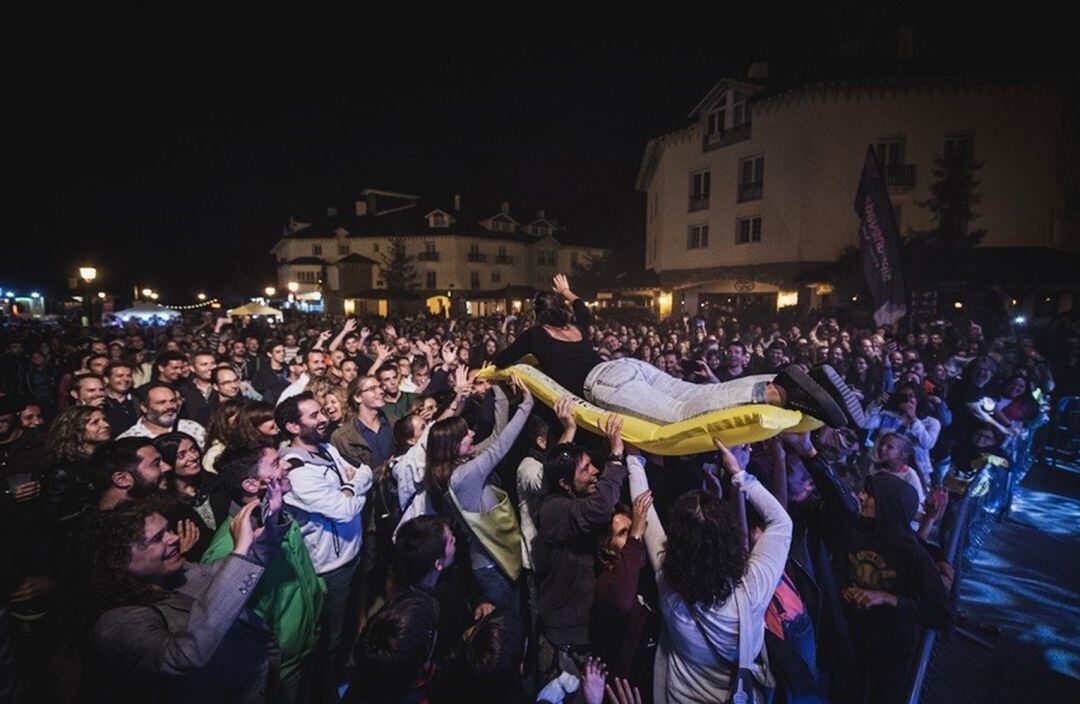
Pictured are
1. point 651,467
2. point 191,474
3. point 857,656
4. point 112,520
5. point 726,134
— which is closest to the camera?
point 112,520

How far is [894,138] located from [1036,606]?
69.1 feet

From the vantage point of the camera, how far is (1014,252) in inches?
760

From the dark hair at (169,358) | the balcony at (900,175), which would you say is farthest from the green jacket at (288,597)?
the balcony at (900,175)

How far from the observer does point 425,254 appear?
4759 centimetres

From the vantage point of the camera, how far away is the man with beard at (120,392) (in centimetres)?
538

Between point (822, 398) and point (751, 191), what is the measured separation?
23086 millimetres

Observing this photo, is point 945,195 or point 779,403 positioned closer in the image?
point 779,403

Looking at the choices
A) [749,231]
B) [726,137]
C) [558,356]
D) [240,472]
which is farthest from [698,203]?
[240,472]

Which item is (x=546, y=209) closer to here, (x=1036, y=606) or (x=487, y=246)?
(x=487, y=246)

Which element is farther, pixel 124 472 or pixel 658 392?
pixel 658 392

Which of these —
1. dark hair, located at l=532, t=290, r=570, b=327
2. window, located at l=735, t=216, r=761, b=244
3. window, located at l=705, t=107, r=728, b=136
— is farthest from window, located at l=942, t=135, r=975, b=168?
dark hair, located at l=532, t=290, r=570, b=327

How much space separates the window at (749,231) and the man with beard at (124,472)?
23952mm

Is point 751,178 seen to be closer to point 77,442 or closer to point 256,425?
point 256,425

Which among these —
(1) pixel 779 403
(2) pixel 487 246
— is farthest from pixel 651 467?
(2) pixel 487 246
